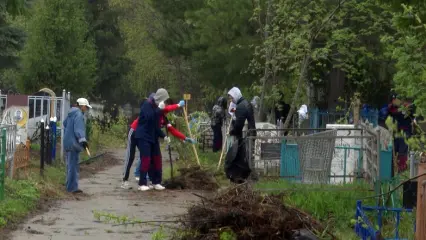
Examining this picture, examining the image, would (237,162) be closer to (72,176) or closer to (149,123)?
(149,123)

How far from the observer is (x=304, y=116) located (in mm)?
26453

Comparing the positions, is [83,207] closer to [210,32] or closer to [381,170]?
[381,170]

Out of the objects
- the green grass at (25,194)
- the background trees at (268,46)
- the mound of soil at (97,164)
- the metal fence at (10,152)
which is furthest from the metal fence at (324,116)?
the metal fence at (10,152)

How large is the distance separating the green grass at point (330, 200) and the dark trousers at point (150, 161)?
388 cm

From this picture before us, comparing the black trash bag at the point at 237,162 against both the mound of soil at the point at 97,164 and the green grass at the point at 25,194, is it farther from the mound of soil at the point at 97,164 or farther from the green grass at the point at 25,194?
the mound of soil at the point at 97,164

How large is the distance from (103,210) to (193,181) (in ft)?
12.8

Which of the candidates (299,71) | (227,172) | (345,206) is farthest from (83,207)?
(299,71)

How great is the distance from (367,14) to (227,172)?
5919mm

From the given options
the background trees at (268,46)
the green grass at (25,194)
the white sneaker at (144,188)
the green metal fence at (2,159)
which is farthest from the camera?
the white sneaker at (144,188)

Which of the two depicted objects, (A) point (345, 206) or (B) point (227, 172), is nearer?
(A) point (345, 206)

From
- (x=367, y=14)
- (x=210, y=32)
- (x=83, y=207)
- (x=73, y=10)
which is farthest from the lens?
(x=73, y=10)

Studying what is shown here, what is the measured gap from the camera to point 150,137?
675 inches

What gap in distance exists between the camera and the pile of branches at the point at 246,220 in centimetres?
967

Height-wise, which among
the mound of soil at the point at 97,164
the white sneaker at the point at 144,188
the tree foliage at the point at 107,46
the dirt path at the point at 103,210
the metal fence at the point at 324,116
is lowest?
the dirt path at the point at 103,210
